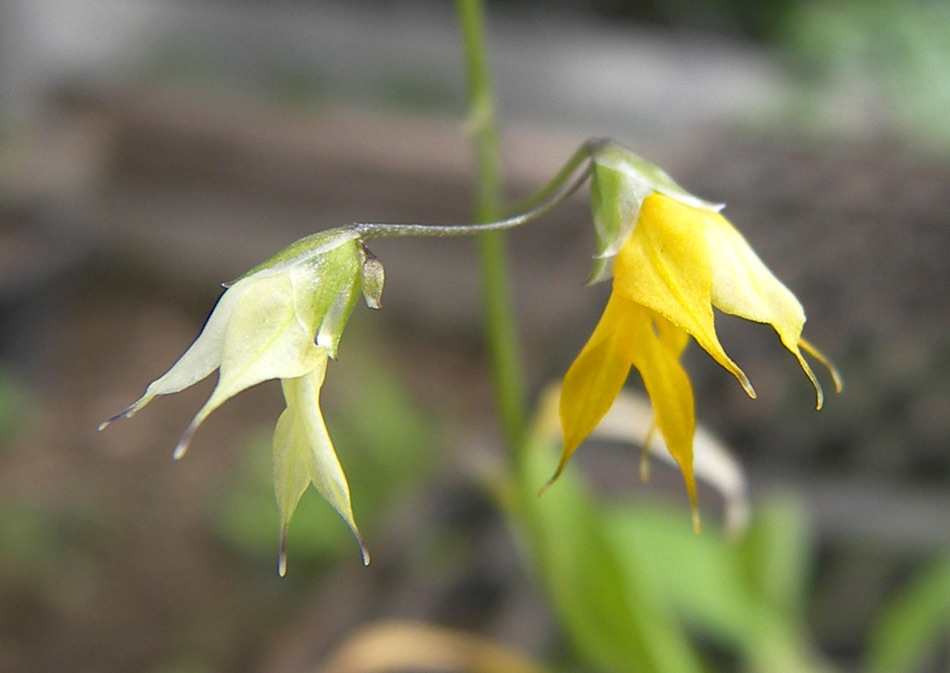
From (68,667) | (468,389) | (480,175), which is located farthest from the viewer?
(468,389)

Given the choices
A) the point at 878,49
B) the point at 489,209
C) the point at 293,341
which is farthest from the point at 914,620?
the point at 878,49

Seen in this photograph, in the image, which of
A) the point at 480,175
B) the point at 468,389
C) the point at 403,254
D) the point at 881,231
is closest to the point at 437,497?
the point at 480,175

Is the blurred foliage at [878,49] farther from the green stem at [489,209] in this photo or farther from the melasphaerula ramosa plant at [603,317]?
the melasphaerula ramosa plant at [603,317]

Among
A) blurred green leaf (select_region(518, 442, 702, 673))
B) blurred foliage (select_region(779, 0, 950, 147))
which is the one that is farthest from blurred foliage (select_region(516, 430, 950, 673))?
blurred foliage (select_region(779, 0, 950, 147))

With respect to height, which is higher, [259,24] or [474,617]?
[474,617]

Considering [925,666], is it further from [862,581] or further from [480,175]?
[480,175]

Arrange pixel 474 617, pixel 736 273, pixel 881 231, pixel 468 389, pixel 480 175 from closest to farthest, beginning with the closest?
pixel 736 273 → pixel 480 175 → pixel 474 617 → pixel 881 231 → pixel 468 389
